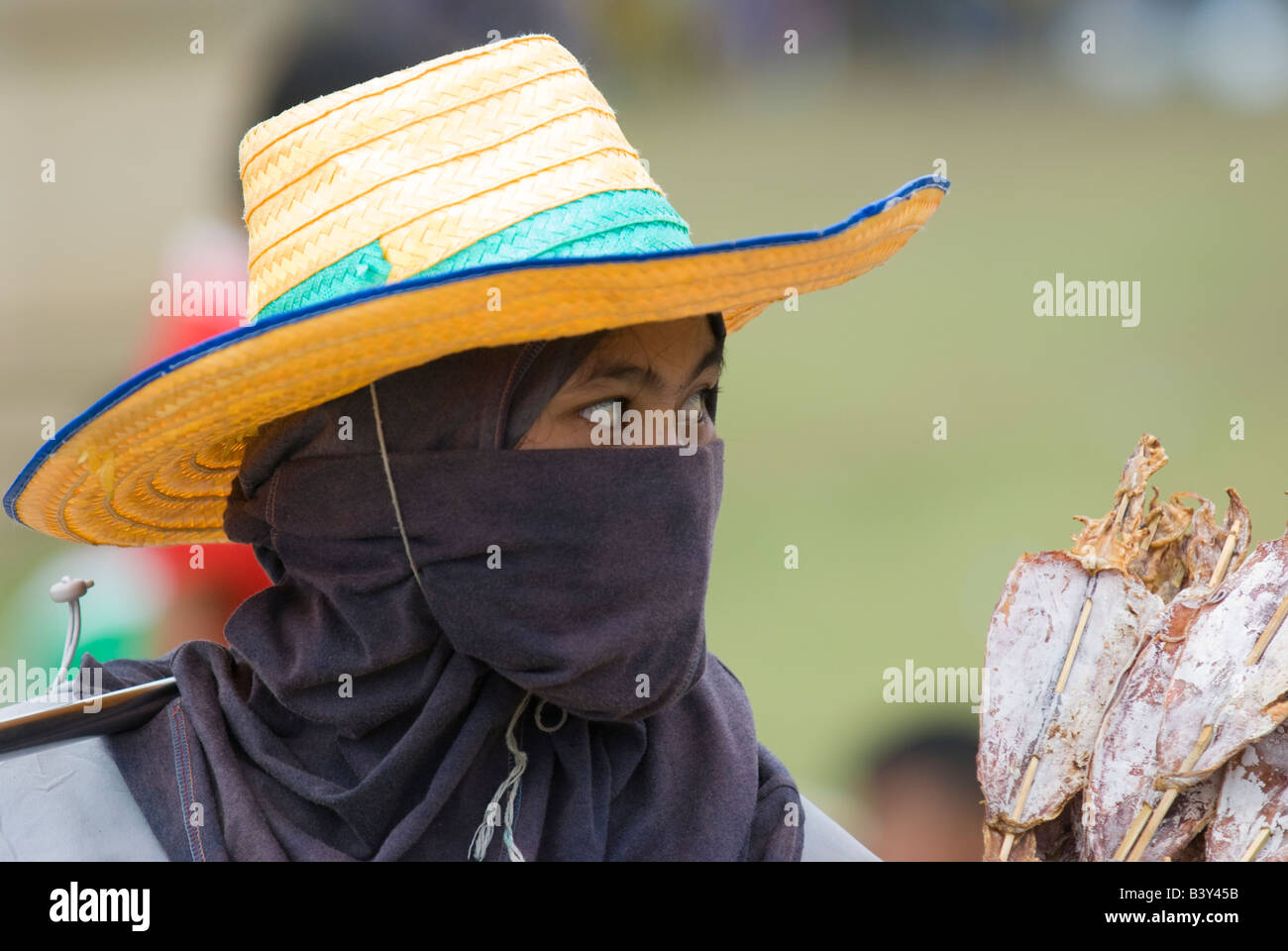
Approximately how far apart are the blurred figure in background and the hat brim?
6.01ft

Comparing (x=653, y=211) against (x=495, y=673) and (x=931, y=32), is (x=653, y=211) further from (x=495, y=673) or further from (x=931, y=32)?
(x=931, y=32)

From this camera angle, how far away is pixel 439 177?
1.37m

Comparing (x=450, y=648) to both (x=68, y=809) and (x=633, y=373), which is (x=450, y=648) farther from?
(x=68, y=809)

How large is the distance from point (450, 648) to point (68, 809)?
0.56 meters

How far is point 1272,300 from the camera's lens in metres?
2.97

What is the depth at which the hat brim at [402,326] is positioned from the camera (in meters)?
1.21

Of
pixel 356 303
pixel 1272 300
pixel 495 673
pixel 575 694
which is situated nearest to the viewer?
pixel 356 303

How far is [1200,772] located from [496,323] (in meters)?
0.96

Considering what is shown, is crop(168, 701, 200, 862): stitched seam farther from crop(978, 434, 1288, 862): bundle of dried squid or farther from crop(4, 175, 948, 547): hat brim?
crop(978, 434, 1288, 862): bundle of dried squid

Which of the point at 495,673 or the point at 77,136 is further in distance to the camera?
the point at 77,136

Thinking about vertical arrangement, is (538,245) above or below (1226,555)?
above

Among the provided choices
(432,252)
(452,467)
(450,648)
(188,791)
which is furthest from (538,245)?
(188,791)

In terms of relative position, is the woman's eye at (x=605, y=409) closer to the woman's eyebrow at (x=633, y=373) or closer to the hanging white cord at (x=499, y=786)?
the woman's eyebrow at (x=633, y=373)

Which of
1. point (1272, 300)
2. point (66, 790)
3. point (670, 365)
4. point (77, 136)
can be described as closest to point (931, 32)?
point (1272, 300)
